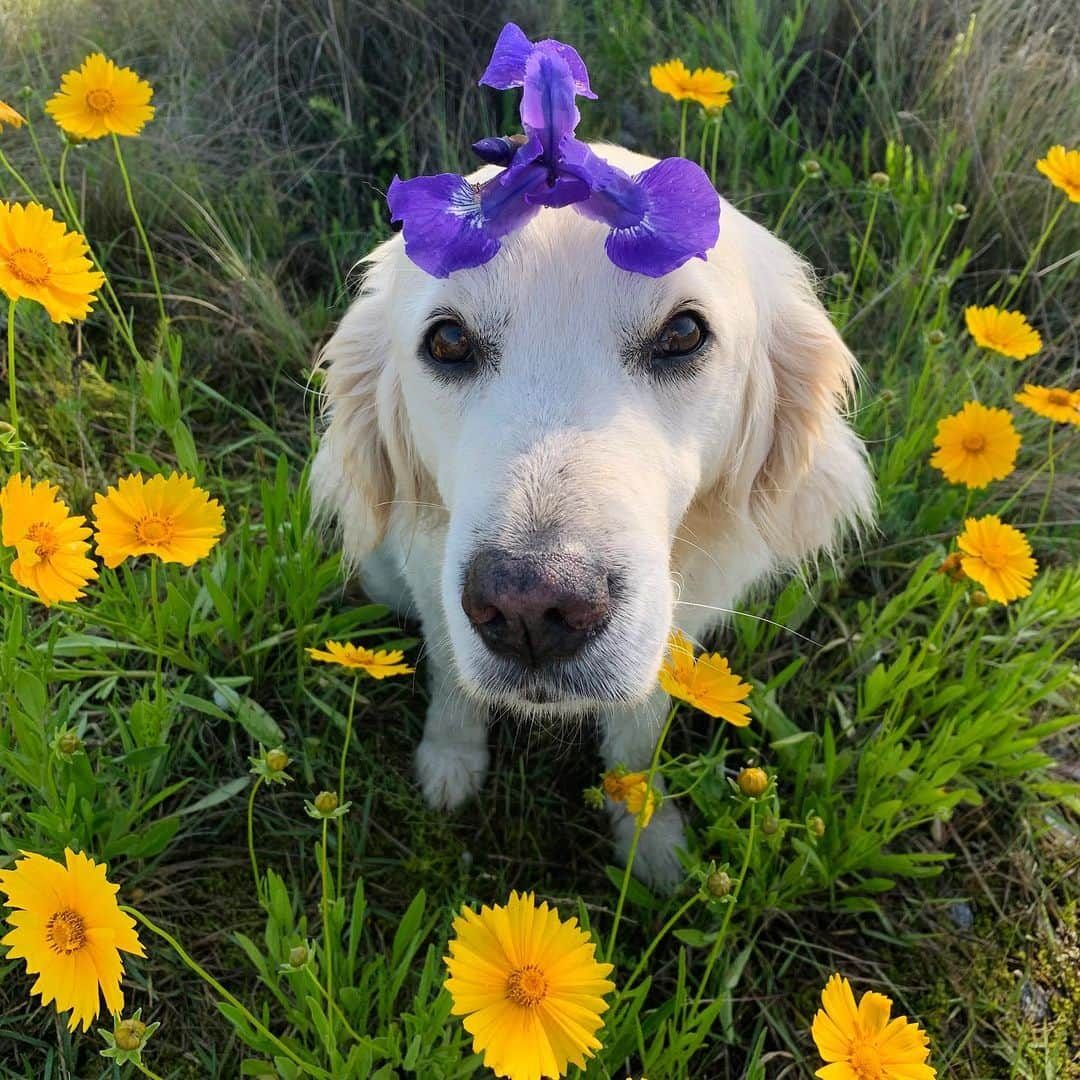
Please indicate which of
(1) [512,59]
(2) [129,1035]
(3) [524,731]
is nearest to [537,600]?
(2) [129,1035]

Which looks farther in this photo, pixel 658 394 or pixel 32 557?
pixel 658 394

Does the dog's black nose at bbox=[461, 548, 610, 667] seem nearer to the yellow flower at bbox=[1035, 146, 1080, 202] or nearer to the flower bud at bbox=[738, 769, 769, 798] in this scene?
the flower bud at bbox=[738, 769, 769, 798]

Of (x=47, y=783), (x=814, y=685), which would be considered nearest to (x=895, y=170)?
(x=814, y=685)

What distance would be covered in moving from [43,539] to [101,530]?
12cm

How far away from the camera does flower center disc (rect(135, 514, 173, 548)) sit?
168 centimetres

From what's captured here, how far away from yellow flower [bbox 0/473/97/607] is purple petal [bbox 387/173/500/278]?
0.76 m

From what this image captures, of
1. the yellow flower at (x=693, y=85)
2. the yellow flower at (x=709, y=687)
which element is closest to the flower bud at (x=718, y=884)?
the yellow flower at (x=709, y=687)

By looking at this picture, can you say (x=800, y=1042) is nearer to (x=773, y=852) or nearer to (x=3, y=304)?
(x=773, y=852)

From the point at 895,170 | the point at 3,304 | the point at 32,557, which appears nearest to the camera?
the point at 32,557

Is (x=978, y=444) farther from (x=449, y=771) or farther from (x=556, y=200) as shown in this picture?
(x=449, y=771)

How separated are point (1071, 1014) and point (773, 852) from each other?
0.96m

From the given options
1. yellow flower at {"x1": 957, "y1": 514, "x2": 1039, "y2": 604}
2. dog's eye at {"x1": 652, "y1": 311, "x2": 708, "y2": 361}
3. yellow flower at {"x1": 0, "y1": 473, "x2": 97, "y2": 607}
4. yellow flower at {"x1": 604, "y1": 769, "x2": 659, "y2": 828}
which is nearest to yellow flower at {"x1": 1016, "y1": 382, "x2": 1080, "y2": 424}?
yellow flower at {"x1": 957, "y1": 514, "x2": 1039, "y2": 604}

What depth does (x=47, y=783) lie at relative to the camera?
1.86 metres

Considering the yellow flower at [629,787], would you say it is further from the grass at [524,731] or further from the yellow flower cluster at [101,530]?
the yellow flower cluster at [101,530]
